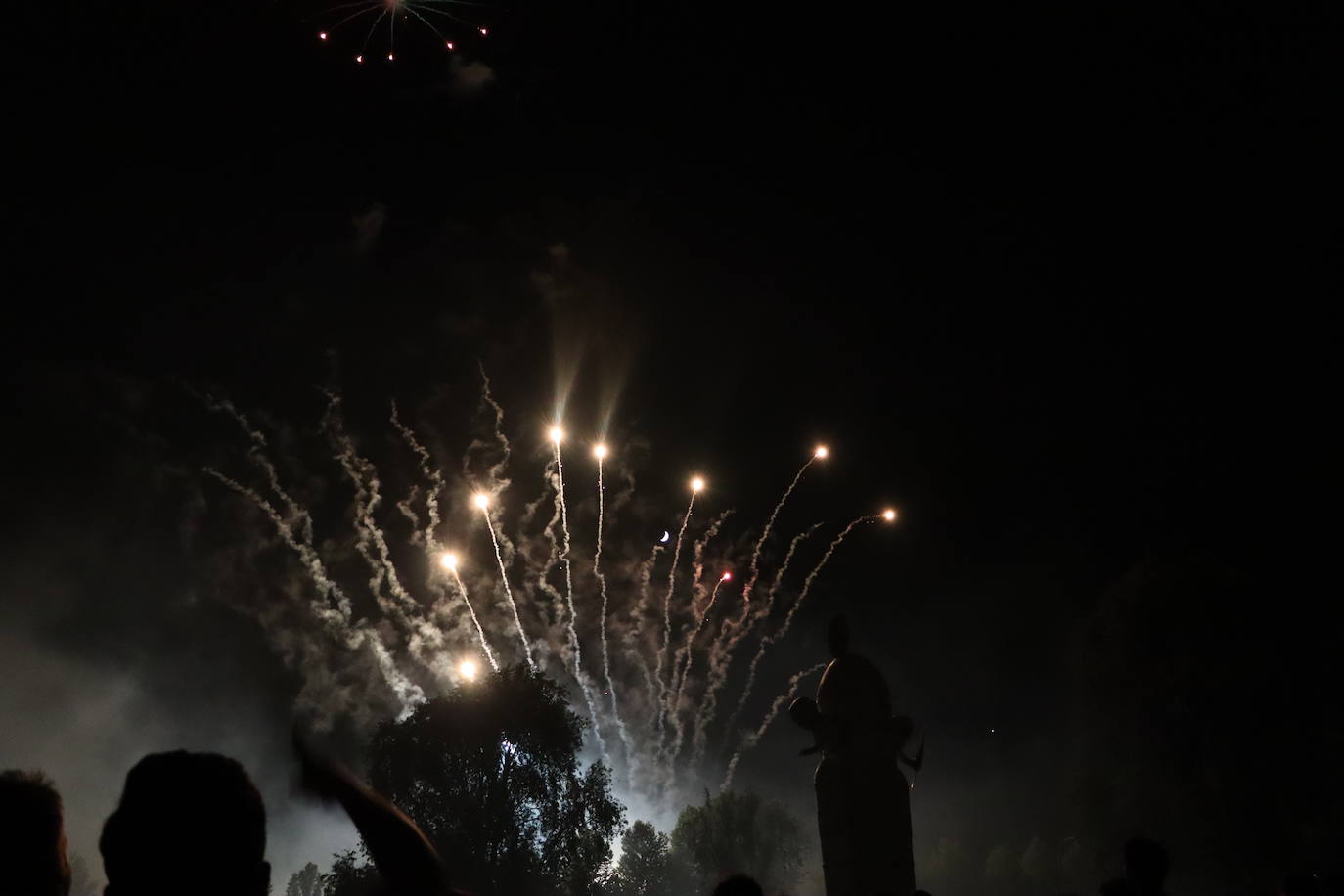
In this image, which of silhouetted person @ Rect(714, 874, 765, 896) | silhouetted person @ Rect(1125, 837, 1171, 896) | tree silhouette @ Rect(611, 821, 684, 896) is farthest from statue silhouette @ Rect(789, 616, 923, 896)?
tree silhouette @ Rect(611, 821, 684, 896)

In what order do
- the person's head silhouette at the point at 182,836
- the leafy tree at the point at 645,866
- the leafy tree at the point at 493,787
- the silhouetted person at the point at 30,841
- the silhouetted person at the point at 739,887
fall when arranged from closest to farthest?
1. the person's head silhouette at the point at 182,836
2. the silhouetted person at the point at 30,841
3. the silhouetted person at the point at 739,887
4. the leafy tree at the point at 493,787
5. the leafy tree at the point at 645,866

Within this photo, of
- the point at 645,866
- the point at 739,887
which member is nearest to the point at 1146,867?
the point at 739,887

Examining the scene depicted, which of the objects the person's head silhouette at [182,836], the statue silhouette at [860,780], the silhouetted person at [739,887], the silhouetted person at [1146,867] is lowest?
the person's head silhouette at [182,836]

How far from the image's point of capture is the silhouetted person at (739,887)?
129 inches

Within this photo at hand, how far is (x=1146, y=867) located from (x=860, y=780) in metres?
11.3

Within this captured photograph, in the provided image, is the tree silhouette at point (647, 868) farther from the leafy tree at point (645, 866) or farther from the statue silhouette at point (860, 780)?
the statue silhouette at point (860, 780)

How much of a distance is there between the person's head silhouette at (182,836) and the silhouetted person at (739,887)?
177cm

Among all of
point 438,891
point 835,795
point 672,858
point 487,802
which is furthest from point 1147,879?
point 672,858

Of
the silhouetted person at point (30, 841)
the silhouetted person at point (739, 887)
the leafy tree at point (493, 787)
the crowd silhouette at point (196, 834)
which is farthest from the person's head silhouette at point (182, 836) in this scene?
the leafy tree at point (493, 787)

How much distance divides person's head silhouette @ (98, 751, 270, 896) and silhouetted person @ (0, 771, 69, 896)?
63 centimetres

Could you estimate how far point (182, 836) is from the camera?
199 cm

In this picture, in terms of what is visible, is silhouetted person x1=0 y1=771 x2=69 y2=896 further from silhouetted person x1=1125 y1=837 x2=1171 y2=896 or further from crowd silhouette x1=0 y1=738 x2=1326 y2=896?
silhouetted person x1=1125 y1=837 x2=1171 y2=896

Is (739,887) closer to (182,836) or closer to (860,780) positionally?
(182,836)

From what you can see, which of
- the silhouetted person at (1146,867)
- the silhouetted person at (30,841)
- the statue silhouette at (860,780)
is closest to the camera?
the silhouetted person at (30,841)
